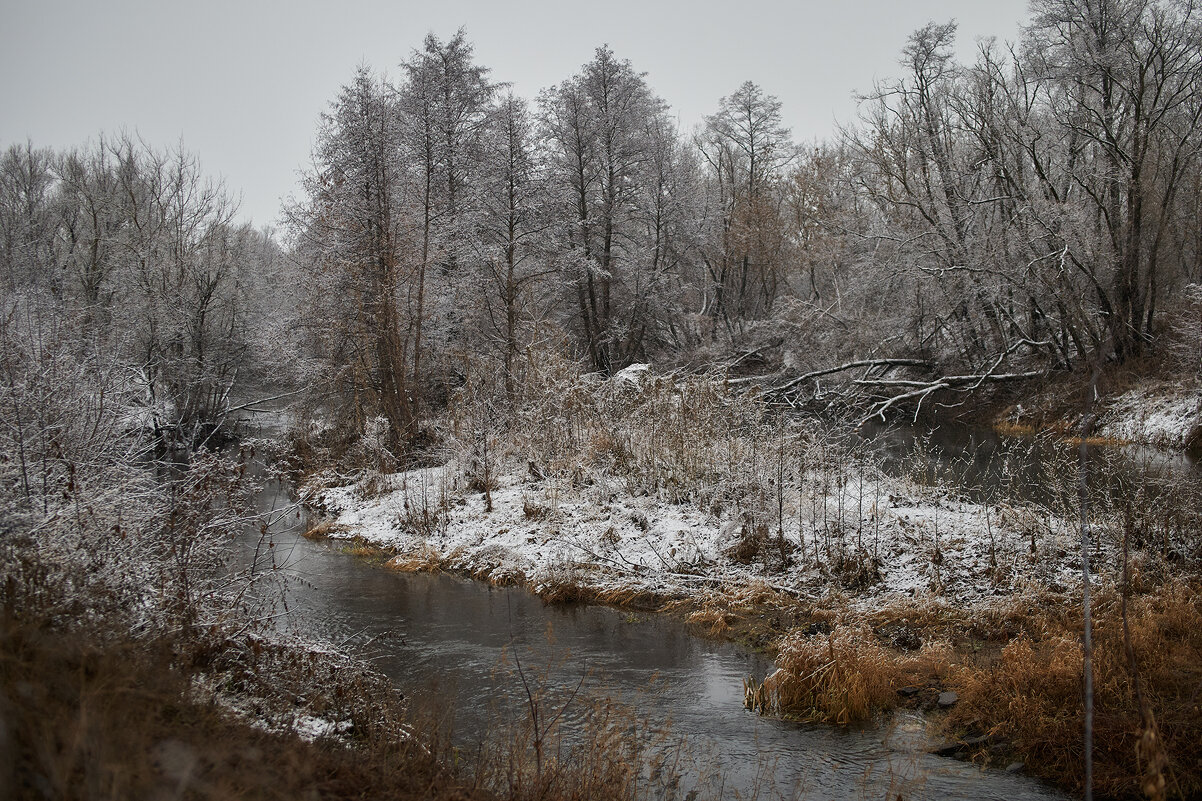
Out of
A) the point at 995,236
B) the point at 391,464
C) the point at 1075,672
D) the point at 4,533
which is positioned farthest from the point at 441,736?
the point at 995,236

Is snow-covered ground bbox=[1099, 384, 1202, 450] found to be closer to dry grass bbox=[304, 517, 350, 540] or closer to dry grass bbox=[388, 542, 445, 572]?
dry grass bbox=[388, 542, 445, 572]

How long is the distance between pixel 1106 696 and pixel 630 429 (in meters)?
8.67

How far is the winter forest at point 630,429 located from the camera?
16.1 ft

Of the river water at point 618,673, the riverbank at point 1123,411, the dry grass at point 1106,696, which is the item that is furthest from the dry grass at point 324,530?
the riverbank at point 1123,411

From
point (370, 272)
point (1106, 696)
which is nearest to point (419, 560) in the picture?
point (1106, 696)

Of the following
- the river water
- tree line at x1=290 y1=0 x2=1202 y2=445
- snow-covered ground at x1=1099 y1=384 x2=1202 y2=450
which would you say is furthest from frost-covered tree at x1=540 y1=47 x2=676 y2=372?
the river water

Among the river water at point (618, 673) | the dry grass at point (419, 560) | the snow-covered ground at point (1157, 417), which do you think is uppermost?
the snow-covered ground at point (1157, 417)

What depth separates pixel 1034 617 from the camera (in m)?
7.73

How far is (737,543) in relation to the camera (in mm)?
10383

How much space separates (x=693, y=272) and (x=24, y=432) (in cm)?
3211

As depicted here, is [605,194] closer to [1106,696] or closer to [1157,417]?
[1157,417]

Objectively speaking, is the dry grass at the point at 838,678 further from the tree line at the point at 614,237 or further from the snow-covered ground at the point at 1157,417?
the snow-covered ground at the point at 1157,417

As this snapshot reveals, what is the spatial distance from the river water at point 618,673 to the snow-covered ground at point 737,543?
0.74 meters

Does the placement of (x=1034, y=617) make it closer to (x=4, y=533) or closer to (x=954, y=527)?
(x=954, y=527)
